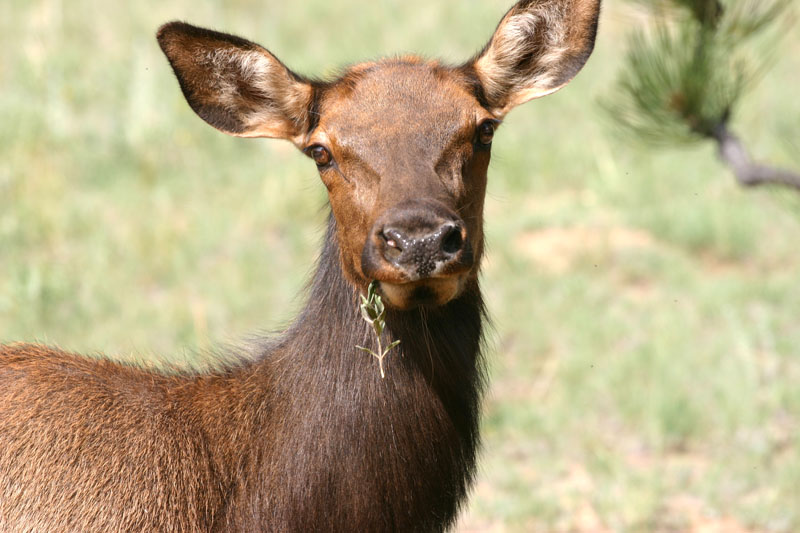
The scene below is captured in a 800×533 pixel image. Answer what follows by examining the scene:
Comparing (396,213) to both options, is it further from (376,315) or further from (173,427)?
(173,427)

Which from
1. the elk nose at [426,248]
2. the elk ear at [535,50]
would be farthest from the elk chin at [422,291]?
the elk ear at [535,50]

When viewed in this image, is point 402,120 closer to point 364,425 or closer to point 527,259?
point 364,425

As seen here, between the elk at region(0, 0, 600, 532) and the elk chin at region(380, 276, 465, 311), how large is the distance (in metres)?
0.02

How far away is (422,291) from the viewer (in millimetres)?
4227

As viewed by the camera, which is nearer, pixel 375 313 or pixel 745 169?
pixel 375 313

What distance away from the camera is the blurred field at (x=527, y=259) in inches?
338

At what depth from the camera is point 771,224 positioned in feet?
40.5

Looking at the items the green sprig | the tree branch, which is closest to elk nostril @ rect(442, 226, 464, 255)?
the green sprig

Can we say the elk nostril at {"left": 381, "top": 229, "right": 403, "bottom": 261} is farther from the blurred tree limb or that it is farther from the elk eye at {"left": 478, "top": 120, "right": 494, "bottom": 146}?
the blurred tree limb

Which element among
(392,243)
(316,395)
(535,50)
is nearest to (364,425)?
(316,395)

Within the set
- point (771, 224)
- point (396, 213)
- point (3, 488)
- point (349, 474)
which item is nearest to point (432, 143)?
point (396, 213)

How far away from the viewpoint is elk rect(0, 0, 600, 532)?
179 inches

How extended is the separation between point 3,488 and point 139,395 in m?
0.73

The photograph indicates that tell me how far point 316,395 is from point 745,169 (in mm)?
2764
